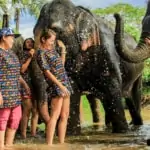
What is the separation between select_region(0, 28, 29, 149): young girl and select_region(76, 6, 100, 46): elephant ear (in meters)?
2.84

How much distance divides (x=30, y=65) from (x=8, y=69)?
165 cm

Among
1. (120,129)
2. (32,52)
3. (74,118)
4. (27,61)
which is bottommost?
(120,129)

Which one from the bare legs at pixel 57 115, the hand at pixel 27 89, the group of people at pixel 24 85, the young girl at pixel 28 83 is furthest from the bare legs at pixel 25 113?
the bare legs at pixel 57 115

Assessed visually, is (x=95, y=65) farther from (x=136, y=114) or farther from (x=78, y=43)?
(x=136, y=114)

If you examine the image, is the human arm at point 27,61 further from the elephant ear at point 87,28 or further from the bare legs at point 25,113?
the elephant ear at point 87,28

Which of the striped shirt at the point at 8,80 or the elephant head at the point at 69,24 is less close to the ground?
the elephant head at the point at 69,24

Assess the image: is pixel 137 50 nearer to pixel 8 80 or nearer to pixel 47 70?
pixel 47 70

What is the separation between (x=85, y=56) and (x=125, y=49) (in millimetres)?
2147

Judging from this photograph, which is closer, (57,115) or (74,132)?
(57,115)

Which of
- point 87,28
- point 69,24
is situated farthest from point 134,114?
point 69,24

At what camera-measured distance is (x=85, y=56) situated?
1018 cm

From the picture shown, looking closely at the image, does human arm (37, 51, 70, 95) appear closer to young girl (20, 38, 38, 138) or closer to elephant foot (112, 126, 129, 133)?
young girl (20, 38, 38, 138)

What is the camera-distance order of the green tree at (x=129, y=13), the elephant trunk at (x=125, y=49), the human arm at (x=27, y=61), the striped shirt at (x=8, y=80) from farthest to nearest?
the green tree at (x=129, y=13), the human arm at (x=27, y=61), the elephant trunk at (x=125, y=49), the striped shirt at (x=8, y=80)

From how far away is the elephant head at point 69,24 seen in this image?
9812mm
